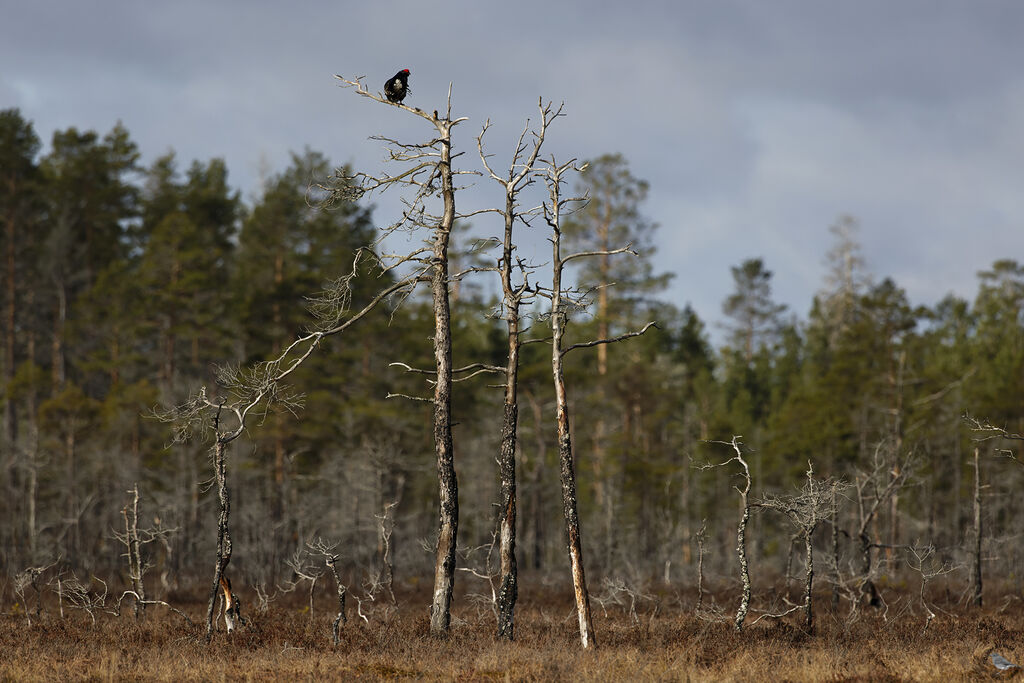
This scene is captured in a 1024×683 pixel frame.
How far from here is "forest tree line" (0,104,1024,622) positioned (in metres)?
38.3

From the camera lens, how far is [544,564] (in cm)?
4253

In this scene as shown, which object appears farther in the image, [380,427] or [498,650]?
[380,427]

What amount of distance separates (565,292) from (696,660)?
669cm

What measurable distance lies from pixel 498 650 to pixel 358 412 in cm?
2541

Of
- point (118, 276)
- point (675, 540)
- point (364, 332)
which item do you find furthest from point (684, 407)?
point (118, 276)

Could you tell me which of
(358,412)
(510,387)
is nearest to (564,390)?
(510,387)

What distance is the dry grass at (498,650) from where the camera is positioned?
12570 millimetres

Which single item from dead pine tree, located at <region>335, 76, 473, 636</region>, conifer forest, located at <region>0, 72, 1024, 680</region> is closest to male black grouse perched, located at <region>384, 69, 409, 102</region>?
dead pine tree, located at <region>335, 76, 473, 636</region>

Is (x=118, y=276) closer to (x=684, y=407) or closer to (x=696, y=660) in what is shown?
(x=684, y=407)

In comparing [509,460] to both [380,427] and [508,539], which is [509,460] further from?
[380,427]

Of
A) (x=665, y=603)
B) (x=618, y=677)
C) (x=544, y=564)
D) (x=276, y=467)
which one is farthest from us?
(x=544, y=564)

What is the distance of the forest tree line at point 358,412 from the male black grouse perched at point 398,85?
797 inches

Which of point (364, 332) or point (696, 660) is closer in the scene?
point (696, 660)

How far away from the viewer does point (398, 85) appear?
16297 mm
